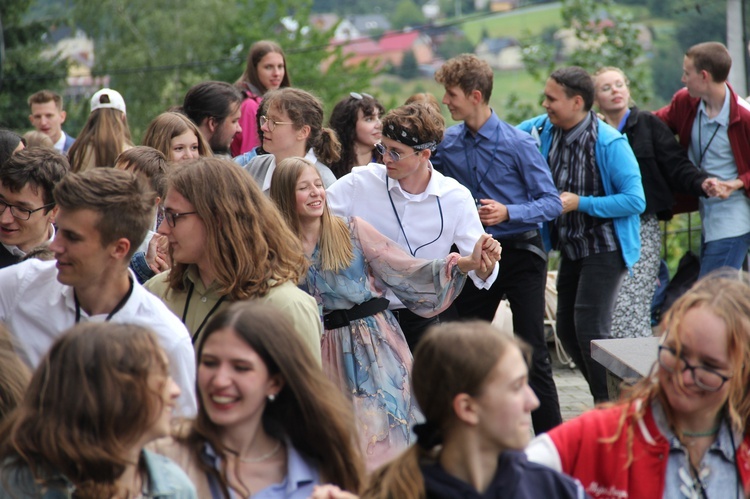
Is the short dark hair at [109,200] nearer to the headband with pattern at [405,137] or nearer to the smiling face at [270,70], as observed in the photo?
the headband with pattern at [405,137]

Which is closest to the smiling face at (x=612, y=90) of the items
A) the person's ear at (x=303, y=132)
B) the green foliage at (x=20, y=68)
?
the person's ear at (x=303, y=132)

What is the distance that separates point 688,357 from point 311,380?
1.02m

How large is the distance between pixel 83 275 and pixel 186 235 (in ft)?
1.41

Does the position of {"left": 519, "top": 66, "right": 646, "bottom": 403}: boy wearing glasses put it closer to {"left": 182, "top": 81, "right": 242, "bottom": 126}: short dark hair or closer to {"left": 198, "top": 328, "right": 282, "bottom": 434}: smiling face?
{"left": 182, "top": 81, "right": 242, "bottom": 126}: short dark hair

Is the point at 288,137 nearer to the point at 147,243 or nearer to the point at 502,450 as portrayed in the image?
the point at 147,243

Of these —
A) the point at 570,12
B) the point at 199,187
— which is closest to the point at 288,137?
the point at 199,187

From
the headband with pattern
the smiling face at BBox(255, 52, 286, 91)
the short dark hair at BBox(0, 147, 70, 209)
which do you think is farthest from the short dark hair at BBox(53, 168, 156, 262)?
the smiling face at BBox(255, 52, 286, 91)

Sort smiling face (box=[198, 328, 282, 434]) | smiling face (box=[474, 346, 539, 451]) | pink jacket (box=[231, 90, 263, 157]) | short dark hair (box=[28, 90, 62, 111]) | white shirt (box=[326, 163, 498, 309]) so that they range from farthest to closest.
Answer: short dark hair (box=[28, 90, 62, 111]) → pink jacket (box=[231, 90, 263, 157]) → white shirt (box=[326, 163, 498, 309]) → smiling face (box=[198, 328, 282, 434]) → smiling face (box=[474, 346, 539, 451])

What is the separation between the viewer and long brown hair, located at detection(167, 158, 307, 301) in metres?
3.65

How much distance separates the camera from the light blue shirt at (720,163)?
7.20 meters

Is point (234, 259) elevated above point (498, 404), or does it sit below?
above

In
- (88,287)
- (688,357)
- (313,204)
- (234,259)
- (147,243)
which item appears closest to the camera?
(688,357)

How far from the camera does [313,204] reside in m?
4.63

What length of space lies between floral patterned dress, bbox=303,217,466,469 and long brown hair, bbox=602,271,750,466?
180 cm
